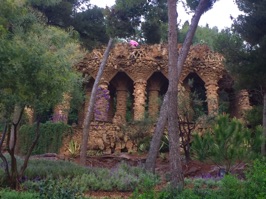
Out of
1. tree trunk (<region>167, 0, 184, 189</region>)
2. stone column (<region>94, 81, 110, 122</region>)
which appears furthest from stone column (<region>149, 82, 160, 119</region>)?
tree trunk (<region>167, 0, 184, 189</region>)

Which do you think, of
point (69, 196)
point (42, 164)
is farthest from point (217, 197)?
point (42, 164)

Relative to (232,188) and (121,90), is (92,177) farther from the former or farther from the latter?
(121,90)

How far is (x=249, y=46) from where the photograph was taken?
1464cm

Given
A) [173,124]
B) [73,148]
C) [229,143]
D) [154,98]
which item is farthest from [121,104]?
[173,124]

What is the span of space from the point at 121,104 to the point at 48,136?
4583mm

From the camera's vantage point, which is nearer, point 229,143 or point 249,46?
point 229,143

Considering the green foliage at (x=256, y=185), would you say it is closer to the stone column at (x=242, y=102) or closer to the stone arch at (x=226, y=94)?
the stone arch at (x=226, y=94)

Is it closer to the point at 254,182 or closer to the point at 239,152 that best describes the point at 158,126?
the point at 239,152

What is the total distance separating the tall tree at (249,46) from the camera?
1384 cm

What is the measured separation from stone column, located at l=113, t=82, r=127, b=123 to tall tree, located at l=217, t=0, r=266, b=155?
7.39 m

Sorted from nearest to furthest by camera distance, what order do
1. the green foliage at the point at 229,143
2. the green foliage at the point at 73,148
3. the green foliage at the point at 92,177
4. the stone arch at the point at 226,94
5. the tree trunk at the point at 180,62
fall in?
the green foliage at the point at 92,177 → the green foliage at the point at 229,143 → the tree trunk at the point at 180,62 → the green foliage at the point at 73,148 → the stone arch at the point at 226,94

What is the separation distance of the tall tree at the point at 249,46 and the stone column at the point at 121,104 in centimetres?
739

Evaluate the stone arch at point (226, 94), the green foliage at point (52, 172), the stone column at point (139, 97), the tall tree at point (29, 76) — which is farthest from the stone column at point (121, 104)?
the tall tree at point (29, 76)

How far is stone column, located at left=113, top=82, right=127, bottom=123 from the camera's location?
823 inches
